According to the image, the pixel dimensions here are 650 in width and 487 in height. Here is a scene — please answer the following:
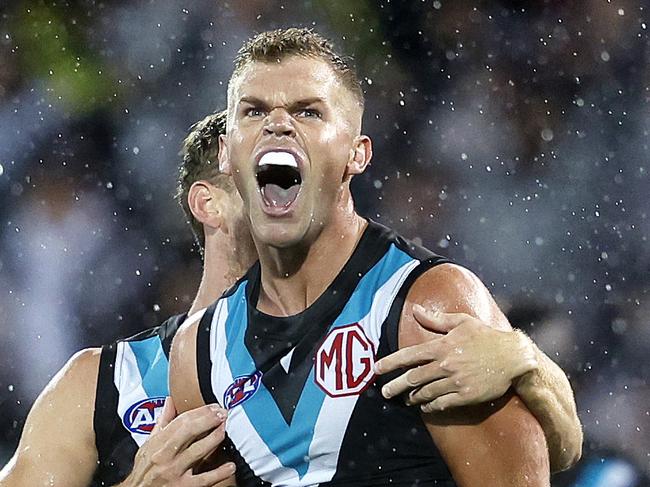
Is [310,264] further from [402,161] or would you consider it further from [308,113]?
[402,161]

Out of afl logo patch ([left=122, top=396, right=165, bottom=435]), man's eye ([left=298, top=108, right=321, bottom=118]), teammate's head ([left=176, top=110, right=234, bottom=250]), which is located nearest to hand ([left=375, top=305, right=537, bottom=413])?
man's eye ([left=298, top=108, right=321, bottom=118])

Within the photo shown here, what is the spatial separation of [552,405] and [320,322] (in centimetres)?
55

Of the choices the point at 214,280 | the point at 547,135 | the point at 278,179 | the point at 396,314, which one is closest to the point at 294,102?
the point at 278,179

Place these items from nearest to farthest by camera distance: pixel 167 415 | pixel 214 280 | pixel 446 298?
pixel 446 298 < pixel 167 415 < pixel 214 280

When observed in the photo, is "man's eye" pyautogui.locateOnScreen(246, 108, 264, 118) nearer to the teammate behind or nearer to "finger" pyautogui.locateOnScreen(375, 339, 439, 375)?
the teammate behind

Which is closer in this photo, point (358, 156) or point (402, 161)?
point (358, 156)

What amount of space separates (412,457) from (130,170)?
11.2 ft

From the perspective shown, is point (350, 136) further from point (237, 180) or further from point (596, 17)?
point (596, 17)

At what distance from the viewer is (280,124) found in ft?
8.70

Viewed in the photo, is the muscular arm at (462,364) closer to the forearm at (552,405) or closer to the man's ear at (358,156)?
the forearm at (552,405)

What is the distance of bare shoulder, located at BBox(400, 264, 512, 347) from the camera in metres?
2.41

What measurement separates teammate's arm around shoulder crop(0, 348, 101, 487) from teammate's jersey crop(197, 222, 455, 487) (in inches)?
33.3

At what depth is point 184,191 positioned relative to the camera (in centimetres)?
411

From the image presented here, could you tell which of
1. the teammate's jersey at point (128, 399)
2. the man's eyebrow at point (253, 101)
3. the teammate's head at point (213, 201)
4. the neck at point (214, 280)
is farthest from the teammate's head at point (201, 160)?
the man's eyebrow at point (253, 101)
